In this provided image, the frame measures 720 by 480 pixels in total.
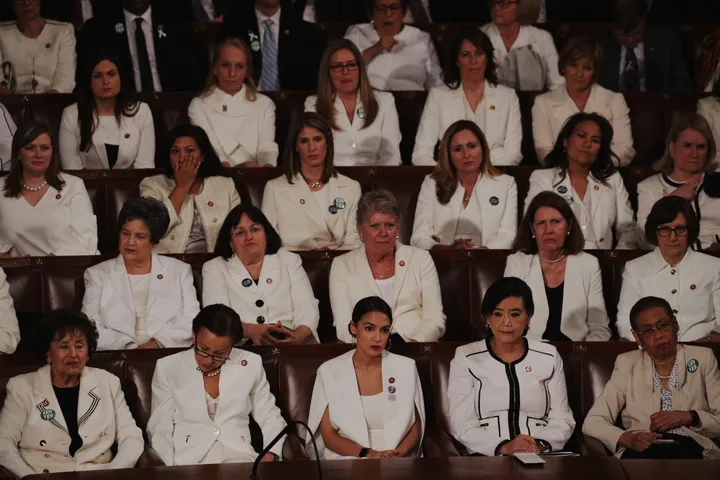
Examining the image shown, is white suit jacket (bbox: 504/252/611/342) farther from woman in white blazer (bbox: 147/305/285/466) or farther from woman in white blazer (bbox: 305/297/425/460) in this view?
woman in white blazer (bbox: 147/305/285/466)

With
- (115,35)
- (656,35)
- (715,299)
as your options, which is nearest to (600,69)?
(656,35)

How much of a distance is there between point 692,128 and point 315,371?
210 cm

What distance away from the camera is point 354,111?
5.43m

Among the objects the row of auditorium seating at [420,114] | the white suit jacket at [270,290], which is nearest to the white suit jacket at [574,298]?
the white suit jacket at [270,290]

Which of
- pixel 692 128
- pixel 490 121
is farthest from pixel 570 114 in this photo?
pixel 692 128

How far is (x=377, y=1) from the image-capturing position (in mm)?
5871

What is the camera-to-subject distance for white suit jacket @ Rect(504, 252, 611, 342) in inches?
176

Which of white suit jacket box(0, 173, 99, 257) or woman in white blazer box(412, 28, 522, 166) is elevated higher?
woman in white blazer box(412, 28, 522, 166)

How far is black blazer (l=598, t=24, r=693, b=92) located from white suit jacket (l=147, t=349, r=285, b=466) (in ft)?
9.47

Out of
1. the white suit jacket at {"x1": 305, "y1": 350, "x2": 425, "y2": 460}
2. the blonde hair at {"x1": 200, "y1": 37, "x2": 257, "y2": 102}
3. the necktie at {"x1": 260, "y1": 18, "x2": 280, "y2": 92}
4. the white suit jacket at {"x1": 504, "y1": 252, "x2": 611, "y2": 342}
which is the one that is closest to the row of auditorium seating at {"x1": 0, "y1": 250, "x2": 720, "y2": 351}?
the white suit jacket at {"x1": 504, "y1": 252, "x2": 611, "y2": 342}

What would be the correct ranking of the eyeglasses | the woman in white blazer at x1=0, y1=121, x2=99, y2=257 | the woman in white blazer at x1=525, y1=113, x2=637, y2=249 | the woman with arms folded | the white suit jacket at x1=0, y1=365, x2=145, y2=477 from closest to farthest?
1. the white suit jacket at x1=0, y1=365, x2=145, y2=477
2. the woman with arms folded
3. the eyeglasses
4. the woman in white blazer at x1=0, y1=121, x2=99, y2=257
5. the woman in white blazer at x1=525, y1=113, x2=637, y2=249

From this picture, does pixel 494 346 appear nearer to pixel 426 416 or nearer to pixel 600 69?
pixel 426 416

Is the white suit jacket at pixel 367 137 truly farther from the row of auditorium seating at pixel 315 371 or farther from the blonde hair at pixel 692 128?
the row of auditorium seating at pixel 315 371

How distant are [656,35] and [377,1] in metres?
1.41
